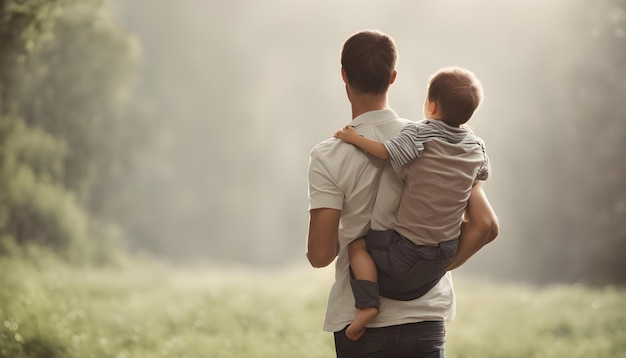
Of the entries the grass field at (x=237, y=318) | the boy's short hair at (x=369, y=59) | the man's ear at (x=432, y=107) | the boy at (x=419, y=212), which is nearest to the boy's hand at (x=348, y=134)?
the boy at (x=419, y=212)

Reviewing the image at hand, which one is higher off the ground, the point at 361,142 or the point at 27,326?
the point at 361,142

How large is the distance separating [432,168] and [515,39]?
4145mm

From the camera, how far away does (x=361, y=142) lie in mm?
1616

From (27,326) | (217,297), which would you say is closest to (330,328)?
(27,326)

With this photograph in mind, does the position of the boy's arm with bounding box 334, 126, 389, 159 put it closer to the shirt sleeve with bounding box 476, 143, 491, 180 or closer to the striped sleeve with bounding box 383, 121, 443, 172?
the striped sleeve with bounding box 383, 121, 443, 172

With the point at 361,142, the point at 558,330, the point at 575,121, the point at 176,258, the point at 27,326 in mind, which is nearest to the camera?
the point at 361,142

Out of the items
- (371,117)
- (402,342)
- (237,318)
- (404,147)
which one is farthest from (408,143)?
A: (237,318)

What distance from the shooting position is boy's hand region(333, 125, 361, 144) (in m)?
1.62

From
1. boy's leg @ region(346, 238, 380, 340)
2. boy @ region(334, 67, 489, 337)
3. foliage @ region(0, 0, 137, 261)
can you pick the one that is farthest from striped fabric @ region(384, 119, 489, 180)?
foliage @ region(0, 0, 137, 261)

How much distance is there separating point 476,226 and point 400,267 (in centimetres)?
23

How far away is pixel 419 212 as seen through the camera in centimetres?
163

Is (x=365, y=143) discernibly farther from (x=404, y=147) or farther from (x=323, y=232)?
A: (x=323, y=232)

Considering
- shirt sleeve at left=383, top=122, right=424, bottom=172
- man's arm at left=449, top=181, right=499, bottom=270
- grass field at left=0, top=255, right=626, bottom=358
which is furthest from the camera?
grass field at left=0, top=255, right=626, bottom=358

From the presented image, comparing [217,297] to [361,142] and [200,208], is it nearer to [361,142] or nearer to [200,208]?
[200,208]
